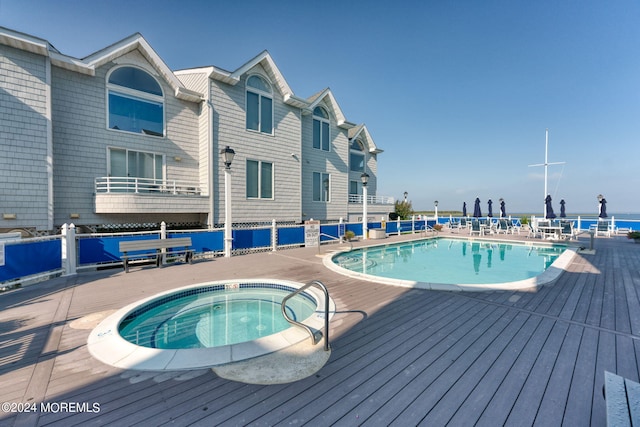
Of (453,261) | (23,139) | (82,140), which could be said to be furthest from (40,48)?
(453,261)

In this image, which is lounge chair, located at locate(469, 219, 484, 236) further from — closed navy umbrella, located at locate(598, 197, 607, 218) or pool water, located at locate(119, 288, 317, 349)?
pool water, located at locate(119, 288, 317, 349)

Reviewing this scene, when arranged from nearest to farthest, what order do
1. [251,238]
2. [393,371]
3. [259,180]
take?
[393,371] < [251,238] < [259,180]

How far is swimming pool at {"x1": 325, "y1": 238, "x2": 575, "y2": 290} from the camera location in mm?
6130

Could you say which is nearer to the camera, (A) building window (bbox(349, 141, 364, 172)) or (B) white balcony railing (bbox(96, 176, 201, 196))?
(B) white balcony railing (bbox(96, 176, 201, 196))

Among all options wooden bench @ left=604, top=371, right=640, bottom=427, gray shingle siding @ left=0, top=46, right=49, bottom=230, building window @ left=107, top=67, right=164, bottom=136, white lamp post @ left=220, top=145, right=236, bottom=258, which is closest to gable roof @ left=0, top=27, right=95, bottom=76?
gray shingle siding @ left=0, top=46, right=49, bottom=230

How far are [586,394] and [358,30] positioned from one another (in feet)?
53.9

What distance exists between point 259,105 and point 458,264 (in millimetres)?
12625

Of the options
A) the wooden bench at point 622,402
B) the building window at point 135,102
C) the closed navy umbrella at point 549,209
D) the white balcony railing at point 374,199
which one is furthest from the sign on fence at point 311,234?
the closed navy umbrella at point 549,209

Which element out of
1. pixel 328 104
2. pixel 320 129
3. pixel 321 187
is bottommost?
pixel 321 187

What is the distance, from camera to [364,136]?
22.2m

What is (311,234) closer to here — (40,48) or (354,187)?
(354,187)

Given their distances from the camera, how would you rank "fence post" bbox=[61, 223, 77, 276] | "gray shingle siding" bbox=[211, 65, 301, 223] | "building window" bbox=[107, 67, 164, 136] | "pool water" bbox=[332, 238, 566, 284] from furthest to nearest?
1. "gray shingle siding" bbox=[211, 65, 301, 223]
2. "building window" bbox=[107, 67, 164, 136]
3. "pool water" bbox=[332, 238, 566, 284]
4. "fence post" bbox=[61, 223, 77, 276]

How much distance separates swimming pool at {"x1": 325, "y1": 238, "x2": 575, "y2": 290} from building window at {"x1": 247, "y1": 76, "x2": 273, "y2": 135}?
8.55 meters

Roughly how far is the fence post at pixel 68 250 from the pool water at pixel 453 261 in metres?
7.80
